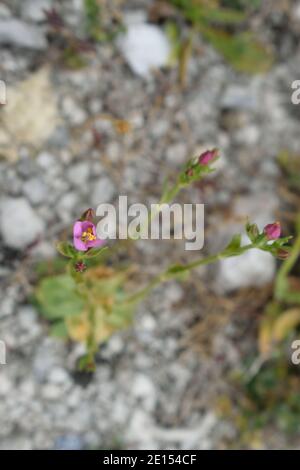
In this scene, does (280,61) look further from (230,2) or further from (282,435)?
(282,435)


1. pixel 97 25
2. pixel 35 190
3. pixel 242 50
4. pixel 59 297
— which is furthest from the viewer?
pixel 242 50

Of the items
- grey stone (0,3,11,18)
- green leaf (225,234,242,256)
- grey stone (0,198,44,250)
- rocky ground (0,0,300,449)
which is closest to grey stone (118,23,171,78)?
rocky ground (0,0,300,449)

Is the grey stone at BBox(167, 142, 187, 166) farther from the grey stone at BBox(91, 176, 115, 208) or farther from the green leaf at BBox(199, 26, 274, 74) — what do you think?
the green leaf at BBox(199, 26, 274, 74)

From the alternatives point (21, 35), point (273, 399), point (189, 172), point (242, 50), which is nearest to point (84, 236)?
point (189, 172)

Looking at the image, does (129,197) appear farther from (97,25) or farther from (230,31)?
(230,31)

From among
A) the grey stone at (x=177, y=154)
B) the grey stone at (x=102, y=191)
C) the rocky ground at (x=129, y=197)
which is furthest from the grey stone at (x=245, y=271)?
the grey stone at (x=102, y=191)

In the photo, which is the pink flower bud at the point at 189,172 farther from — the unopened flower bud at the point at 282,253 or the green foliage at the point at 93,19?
the green foliage at the point at 93,19
